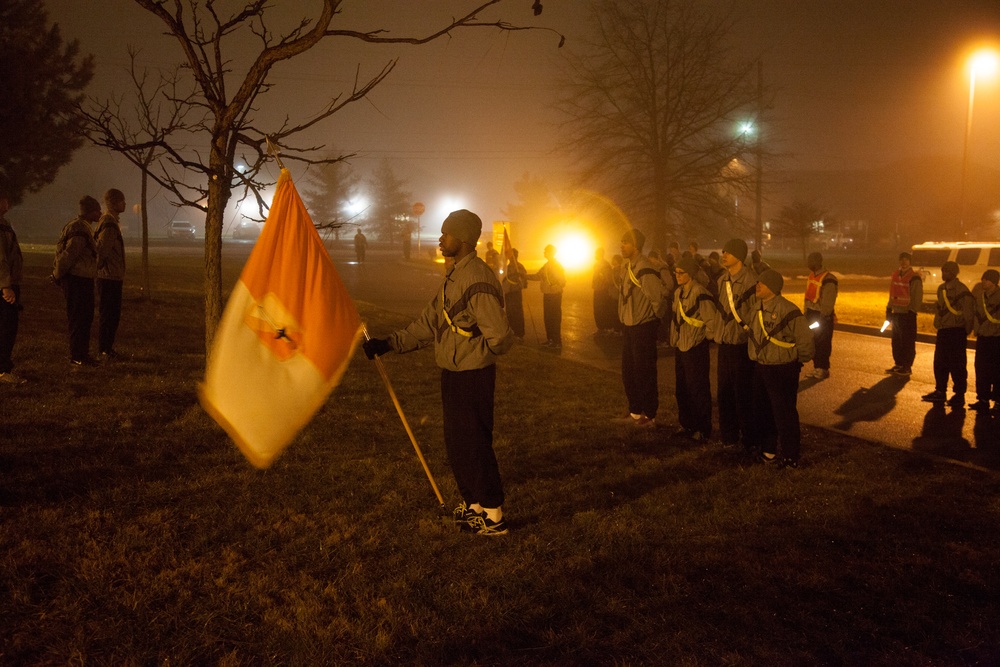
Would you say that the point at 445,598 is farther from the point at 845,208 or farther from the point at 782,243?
the point at 845,208

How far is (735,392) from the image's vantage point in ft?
24.4

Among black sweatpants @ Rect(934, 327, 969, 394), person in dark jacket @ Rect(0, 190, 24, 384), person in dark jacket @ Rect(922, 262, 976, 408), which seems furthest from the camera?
black sweatpants @ Rect(934, 327, 969, 394)

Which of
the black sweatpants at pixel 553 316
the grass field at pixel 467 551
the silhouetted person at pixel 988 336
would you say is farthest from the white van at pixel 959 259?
the grass field at pixel 467 551

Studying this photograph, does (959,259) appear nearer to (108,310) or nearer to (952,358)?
(952,358)

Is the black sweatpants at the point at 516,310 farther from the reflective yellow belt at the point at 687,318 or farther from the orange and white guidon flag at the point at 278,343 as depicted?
the orange and white guidon flag at the point at 278,343

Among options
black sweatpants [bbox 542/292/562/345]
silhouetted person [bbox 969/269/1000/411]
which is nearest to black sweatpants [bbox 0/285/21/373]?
black sweatpants [bbox 542/292/562/345]

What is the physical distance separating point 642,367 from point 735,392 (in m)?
1.08

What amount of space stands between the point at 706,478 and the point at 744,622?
255 centimetres

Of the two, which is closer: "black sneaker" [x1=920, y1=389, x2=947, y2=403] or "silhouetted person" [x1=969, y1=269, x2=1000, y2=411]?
"silhouetted person" [x1=969, y1=269, x2=1000, y2=411]

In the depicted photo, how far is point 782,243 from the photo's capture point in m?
85.4

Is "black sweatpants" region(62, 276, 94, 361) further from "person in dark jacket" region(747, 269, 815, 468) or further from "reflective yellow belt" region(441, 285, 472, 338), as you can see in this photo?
"person in dark jacket" region(747, 269, 815, 468)

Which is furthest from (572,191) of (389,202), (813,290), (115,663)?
(389,202)

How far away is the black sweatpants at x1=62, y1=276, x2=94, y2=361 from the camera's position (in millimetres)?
8906

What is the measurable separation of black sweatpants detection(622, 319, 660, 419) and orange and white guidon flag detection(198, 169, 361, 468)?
145 inches
